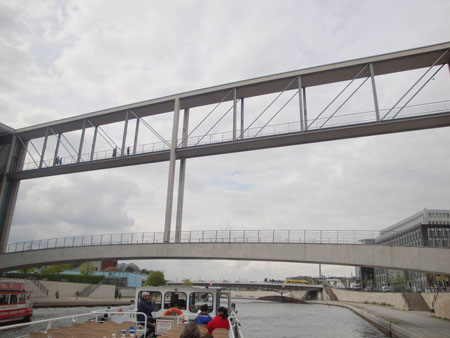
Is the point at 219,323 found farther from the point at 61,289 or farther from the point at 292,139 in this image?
the point at 61,289

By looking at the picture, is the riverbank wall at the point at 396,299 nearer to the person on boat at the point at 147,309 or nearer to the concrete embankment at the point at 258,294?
the concrete embankment at the point at 258,294

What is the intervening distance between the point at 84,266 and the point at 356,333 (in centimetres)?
7196

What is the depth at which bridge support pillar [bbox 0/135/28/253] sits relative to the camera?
140ft

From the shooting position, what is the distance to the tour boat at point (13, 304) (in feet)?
93.8

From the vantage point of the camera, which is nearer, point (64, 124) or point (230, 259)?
point (230, 259)

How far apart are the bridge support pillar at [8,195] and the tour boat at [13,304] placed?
13.5 m

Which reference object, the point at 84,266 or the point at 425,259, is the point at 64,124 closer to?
the point at 425,259

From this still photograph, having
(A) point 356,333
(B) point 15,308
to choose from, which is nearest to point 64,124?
(B) point 15,308

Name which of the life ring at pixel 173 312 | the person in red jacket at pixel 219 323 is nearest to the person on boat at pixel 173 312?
the life ring at pixel 173 312

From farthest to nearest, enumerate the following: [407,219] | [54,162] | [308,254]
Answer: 1. [407,219]
2. [54,162]
3. [308,254]

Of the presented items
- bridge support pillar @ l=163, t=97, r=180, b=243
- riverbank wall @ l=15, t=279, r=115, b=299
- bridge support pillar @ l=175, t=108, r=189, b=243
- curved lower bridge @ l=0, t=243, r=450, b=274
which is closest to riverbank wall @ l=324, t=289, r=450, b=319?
curved lower bridge @ l=0, t=243, r=450, b=274

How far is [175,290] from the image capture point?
55.6ft

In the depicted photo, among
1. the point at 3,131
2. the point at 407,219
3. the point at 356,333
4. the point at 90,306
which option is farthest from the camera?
the point at 407,219

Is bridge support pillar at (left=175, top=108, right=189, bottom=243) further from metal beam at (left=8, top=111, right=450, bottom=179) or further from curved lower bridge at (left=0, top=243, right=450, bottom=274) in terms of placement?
curved lower bridge at (left=0, top=243, right=450, bottom=274)
